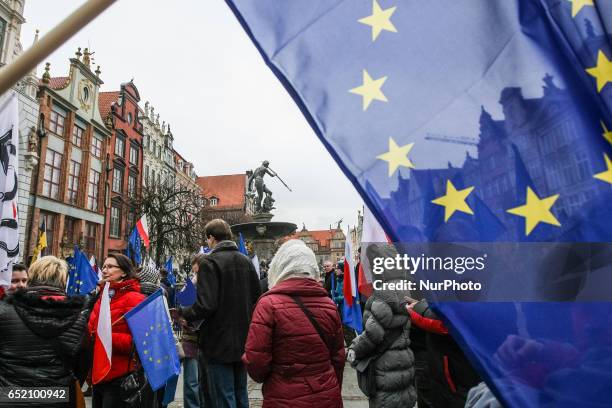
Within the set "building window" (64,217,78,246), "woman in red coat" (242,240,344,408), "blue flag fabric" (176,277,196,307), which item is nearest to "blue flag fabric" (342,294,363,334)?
"blue flag fabric" (176,277,196,307)

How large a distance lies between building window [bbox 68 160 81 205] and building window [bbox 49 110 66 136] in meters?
2.15

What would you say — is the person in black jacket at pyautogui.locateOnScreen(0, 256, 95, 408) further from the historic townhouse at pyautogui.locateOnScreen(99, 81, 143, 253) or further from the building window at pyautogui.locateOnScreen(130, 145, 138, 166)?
the building window at pyautogui.locateOnScreen(130, 145, 138, 166)

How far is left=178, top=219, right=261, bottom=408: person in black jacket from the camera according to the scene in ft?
13.6

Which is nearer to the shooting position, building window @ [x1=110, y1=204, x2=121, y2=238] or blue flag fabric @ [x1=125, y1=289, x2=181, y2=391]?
blue flag fabric @ [x1=125, y1=289, x2=181, y2=391]

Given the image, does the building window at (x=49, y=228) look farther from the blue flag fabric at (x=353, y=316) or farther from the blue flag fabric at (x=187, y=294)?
the blue flag fabric at (x=187, y=294)

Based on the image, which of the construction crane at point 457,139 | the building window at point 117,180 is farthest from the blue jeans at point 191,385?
the building window at point 117,180

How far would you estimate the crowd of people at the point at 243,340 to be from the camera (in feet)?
9.21

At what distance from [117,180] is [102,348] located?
36.4m

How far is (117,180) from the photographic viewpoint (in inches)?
1460

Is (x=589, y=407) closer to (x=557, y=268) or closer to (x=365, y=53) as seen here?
(x=557, y=268)

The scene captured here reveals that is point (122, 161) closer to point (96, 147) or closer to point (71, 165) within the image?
point (96, 147)

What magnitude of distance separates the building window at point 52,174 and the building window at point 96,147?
12.5 feet

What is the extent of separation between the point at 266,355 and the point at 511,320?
72.8 inches

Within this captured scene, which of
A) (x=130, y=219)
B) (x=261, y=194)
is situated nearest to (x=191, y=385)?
(x=261, y=194)
